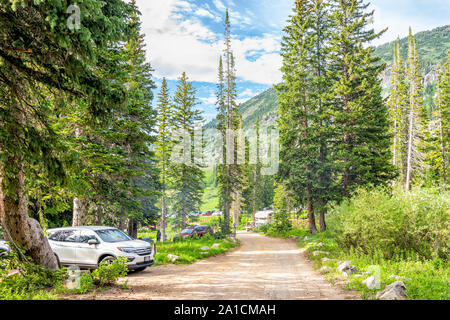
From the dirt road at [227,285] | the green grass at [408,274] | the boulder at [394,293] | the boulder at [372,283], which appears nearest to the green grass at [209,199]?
the dirt road at [227,285]

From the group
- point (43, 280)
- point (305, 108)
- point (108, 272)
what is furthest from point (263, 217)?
point (43, 280)

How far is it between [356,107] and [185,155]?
19196mm

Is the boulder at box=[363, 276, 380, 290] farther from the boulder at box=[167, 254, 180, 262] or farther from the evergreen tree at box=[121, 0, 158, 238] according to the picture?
the evergreen tree at box=[121, 0, 158, 238]

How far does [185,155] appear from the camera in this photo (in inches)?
1305

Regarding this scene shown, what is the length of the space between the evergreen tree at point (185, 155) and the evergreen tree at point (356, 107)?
16779mm

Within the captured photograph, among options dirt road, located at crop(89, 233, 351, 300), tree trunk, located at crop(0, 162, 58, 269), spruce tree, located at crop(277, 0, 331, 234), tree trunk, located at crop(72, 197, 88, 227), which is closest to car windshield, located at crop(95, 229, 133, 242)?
dirt road, located at crop(89, 233, 351, 300)

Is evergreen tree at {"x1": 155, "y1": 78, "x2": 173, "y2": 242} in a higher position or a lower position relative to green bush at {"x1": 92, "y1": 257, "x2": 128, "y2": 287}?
higher

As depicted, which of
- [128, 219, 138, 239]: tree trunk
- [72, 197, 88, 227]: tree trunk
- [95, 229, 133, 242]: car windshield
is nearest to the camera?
[95, 229, 133, 242]: car windshield

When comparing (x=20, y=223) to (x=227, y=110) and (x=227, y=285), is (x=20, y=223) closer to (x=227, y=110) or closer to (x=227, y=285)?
(x=227, y=285)

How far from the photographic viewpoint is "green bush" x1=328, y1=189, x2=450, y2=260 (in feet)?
34.0

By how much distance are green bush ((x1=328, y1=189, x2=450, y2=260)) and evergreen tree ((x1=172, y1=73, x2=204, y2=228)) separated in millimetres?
23064

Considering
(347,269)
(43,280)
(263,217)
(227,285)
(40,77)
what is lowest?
(263,217)

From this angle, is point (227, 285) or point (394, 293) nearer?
point (394, 293)
